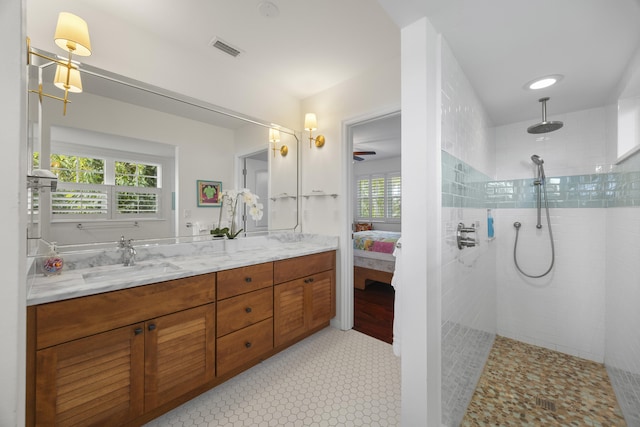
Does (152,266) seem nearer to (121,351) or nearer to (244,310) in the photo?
(121,351)

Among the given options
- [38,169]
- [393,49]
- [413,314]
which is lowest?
[413,314]

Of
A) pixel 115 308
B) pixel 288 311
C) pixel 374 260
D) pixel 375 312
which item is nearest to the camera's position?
pixel 115 308

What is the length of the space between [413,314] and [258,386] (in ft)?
4.23

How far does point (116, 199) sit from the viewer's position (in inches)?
→ 67.2

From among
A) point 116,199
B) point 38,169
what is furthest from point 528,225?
point 38,169

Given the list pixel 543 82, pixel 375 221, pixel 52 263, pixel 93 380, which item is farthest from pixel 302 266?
pixel 375 221

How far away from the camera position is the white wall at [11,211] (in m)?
0.53

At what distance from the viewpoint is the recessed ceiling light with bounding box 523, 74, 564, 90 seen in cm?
163

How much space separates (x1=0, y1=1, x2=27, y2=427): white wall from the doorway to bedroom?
2.27m

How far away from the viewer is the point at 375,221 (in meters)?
6.87

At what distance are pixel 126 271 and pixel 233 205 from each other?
960mm

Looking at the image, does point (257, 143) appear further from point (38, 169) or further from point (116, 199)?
point (38, 169)

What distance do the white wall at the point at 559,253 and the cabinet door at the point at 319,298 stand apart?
5.70ft

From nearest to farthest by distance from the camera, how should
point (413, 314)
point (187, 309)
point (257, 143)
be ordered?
point (413, 314), point (187, 309), point (257, 143)
